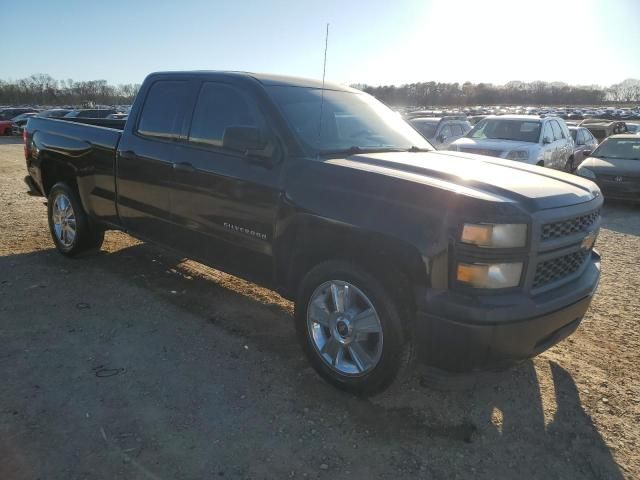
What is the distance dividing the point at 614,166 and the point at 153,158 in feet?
31.6

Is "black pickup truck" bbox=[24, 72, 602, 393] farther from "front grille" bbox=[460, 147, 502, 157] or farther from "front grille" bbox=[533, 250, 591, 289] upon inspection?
"front grille" bbox=[460, 147, 502, 157]

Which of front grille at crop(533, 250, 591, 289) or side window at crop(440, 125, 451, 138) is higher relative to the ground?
side window at crop(440, 125, 451, 138)

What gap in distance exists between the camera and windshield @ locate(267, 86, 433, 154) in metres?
3.52

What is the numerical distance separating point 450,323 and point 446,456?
74cm

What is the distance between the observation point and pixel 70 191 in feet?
17.8

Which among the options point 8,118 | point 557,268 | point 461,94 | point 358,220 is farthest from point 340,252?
point 461,94

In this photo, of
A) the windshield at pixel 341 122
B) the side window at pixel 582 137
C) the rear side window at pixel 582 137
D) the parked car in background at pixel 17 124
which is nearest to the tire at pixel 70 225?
the windshield at pixel 341 122

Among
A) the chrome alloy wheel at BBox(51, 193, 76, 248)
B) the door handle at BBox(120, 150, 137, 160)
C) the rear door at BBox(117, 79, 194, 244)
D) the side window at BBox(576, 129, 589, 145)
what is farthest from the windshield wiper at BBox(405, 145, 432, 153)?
the side window at BBox(576, 129, 589, 145)

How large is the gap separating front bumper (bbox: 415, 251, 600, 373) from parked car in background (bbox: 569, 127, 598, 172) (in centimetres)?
1243

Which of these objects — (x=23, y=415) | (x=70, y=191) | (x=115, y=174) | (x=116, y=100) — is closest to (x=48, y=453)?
(x=23, y=415)

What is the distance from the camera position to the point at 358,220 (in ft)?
9.33

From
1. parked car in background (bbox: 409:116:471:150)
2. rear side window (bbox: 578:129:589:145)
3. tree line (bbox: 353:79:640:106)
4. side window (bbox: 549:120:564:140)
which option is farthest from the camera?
tree line (bbox: 353:79:640:106)

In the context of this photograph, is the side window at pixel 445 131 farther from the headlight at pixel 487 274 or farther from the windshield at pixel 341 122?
the headlight at pixel 487 274

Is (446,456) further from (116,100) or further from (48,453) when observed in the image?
(116,100)
